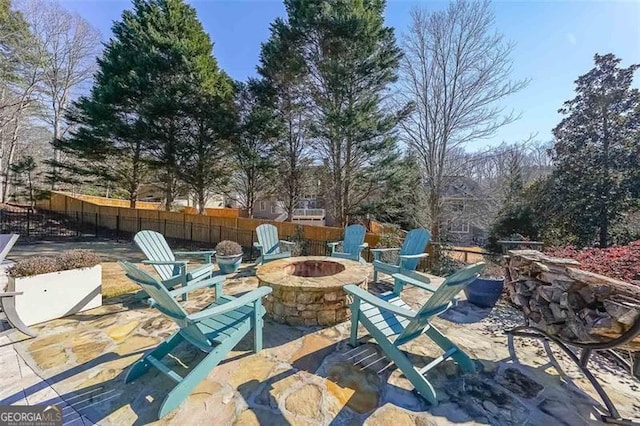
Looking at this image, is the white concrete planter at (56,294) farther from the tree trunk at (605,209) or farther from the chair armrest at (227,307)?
the tree trunk at (605,209)

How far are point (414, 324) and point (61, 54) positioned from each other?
20.3 m

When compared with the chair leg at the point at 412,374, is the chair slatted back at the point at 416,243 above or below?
above

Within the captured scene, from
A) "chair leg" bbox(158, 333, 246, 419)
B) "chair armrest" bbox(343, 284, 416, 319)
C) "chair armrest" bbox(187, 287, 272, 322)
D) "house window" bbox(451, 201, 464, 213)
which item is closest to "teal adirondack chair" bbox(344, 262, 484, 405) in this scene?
"chair armrest" bbox(343, 284, 416, 319)

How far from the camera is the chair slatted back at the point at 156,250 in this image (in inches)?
136

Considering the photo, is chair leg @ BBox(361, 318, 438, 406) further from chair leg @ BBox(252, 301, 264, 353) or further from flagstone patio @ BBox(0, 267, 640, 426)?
chair leg @ BBox(252, 301, 264, 353)

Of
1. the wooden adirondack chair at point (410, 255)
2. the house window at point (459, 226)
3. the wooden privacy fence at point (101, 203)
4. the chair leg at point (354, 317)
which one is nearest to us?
the chair leg at point (354, 317)

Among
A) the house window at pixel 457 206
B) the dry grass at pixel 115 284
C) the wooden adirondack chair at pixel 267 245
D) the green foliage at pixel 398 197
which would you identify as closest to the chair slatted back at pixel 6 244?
the dry grass at pixel 115 284

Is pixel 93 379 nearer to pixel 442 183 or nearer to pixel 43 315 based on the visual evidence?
pixel 43 315

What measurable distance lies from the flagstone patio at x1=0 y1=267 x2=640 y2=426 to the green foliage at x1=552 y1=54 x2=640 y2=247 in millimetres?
7950

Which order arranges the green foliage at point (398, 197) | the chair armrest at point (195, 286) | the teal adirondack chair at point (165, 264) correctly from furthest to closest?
the green foliage at point (398, 197) < the teal adirondack chair at point (165, 264) < the chair armrest at point (195, 286)

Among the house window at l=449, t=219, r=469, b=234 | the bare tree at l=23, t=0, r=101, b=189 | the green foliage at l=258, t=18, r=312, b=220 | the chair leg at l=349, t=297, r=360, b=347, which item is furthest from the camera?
the bare tree at l=23, t=0, r=101, b=189

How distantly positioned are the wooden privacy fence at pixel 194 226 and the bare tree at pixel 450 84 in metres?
3.45

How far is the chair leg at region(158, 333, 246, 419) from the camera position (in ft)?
5.65

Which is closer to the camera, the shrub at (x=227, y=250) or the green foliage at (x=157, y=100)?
the shrub at (x=227, y=250)
